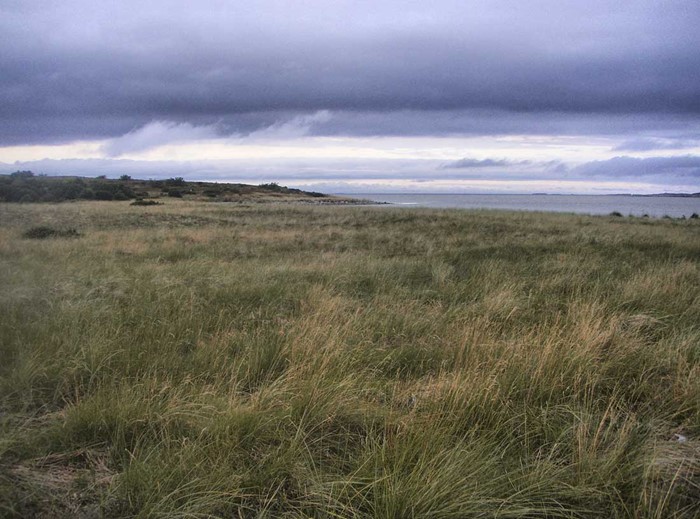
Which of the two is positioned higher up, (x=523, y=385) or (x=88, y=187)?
(x=88, y=187)

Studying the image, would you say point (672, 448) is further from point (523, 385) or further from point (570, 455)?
point (523, 385)

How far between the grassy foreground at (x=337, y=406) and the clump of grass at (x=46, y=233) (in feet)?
33.8

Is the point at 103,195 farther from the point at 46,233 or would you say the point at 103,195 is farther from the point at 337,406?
the point at 337,406

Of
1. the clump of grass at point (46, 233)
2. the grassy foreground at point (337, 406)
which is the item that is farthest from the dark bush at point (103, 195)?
the grassy foreground at point (337, 406)

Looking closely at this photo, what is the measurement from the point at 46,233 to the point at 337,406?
18.5 meters

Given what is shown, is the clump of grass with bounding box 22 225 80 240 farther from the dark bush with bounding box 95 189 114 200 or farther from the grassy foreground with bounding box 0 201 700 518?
the dark bush with bounding box 95 189 114 200

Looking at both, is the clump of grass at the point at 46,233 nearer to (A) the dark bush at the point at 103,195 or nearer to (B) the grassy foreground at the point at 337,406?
(B) the grassy foreground at the point at 337,406

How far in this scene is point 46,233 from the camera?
17.5 metres

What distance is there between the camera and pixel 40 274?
858cm

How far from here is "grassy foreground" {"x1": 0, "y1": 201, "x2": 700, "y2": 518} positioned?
8.24 feet

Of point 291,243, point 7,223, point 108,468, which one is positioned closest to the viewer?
point 108,468

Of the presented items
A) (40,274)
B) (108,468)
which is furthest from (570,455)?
(40,274)

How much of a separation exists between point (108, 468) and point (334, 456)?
140 cm

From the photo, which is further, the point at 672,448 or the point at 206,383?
the point at 206,383
